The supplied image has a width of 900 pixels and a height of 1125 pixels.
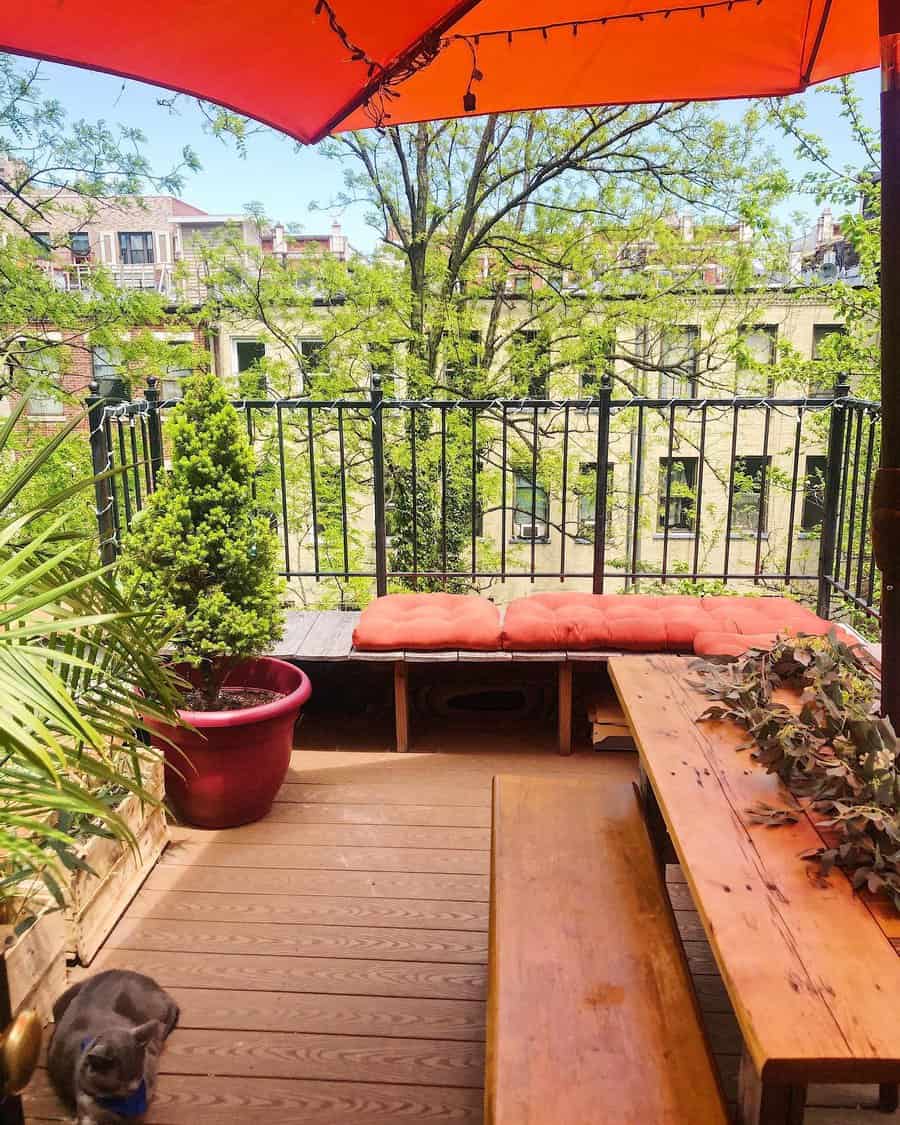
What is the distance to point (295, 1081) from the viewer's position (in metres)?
1.90

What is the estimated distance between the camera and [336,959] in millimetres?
2301

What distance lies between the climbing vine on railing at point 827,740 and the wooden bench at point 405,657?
122 cm

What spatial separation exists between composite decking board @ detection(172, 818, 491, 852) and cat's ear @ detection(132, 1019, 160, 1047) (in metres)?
1.10

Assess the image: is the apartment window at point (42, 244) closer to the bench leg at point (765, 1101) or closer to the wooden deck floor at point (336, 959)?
the wooden deck floor at point (336, 959)

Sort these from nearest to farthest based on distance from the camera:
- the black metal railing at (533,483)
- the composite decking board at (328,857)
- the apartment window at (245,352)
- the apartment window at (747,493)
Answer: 1. the composite decking board at (328,857)
2. the black metal railing at (533,483)
3. the apartment window at (747,493)
4. the apartment window at (245,352)

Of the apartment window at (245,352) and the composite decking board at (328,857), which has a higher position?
the apartment window at (245,352)

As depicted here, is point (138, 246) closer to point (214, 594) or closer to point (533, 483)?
point (533, 483)

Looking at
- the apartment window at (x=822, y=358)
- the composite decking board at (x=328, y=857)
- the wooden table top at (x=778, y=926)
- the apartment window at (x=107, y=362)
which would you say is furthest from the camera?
the apartment window at (x=107, y=362)

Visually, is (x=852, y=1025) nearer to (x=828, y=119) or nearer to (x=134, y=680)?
(x=134, y=680)

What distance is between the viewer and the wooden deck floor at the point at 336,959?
1850 millimetres

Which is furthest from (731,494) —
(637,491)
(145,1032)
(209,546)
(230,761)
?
(145,1032)

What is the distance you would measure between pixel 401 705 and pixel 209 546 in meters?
1.16

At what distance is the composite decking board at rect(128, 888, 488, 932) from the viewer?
8.09 feet

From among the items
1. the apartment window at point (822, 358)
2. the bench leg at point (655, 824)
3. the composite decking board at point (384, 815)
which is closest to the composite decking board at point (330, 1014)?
the bench leg at point (655, 824)
